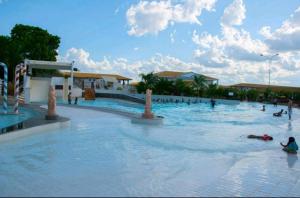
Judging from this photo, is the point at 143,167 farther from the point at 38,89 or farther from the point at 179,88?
the point at 179,88

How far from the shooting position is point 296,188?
6551 millimetres

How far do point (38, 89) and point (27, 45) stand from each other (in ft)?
42.6

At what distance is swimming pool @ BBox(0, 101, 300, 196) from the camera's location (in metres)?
6.05

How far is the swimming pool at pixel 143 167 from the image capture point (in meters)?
6.05

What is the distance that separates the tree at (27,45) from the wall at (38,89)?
33.9 feet

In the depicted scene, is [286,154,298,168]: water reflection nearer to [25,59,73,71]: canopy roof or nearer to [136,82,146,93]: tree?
[25,59,73,71]: canopy roof

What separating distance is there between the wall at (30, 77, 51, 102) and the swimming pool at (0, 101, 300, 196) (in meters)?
20.5

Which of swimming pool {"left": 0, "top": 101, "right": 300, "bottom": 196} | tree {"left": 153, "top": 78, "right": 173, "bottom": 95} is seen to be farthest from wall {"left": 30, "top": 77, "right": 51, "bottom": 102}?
tree {"left": 153, "top": 78, "right": 173, "bottom": 95}

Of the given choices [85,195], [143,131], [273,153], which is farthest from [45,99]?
[85,195]

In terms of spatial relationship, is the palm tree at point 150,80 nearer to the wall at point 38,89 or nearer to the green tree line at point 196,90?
the green tree line at point 196,90

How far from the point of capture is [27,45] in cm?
4272

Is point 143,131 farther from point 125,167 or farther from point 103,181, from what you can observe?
point 103,181

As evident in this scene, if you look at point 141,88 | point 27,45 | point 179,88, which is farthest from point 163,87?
point 27,45

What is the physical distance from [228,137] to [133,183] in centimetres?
754
